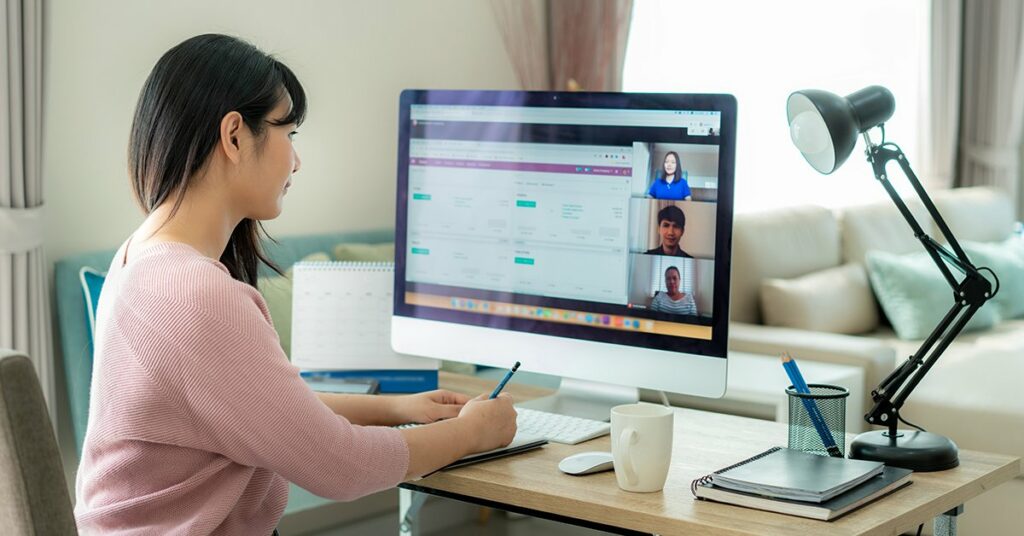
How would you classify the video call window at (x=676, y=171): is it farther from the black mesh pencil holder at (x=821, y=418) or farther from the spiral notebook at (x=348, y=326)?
the spiral notebook at (x=348, y=326)

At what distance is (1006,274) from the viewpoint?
436cm

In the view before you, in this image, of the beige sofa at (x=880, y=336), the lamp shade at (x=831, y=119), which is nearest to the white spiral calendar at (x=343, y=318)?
the lamp shade at (x=831, y=119)

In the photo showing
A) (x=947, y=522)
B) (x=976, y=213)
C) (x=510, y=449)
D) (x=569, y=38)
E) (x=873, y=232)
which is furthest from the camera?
(x=976, y=213)

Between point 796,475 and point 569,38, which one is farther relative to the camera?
point 569,38

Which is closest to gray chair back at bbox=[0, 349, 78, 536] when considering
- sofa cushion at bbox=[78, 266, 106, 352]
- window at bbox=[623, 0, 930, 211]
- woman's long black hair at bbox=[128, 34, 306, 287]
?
woman's long black hair at bbox=[128, 34, 306, 287]

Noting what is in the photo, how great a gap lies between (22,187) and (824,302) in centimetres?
240

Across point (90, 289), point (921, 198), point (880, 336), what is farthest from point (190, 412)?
point (880, 336)

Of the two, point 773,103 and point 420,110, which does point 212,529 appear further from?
point 773,103

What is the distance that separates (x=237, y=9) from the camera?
10.4 ft

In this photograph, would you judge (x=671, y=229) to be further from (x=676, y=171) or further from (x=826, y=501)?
(x=826, y=501)

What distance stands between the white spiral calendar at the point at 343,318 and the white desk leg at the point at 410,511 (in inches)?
9.6

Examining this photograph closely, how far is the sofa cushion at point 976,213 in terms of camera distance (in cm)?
487

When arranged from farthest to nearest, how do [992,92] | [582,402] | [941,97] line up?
[992,92] → [941,97] → [582,402]

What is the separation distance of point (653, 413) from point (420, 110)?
0.75 meters
